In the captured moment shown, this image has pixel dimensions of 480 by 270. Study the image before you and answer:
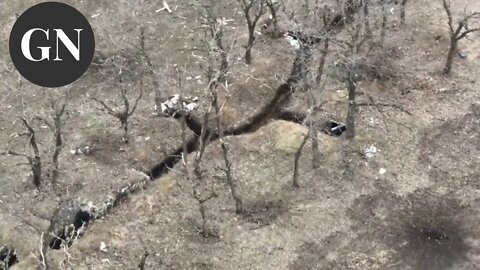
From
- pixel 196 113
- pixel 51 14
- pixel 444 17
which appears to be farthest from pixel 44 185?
pixel 444 17

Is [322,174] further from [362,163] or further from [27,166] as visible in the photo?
[27,166]

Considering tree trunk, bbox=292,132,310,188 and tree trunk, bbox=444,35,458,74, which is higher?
tree trunk, bbox=444,35,458,74

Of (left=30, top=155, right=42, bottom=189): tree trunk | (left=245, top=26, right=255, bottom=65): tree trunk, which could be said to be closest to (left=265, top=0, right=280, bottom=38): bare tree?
(left=245, top=26, right=255, bottom=65): tree trunk

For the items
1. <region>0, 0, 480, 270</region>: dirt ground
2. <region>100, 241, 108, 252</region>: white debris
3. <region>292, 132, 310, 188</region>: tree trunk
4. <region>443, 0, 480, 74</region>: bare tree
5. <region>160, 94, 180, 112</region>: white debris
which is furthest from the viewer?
<region>160, 94, 180, 112</region>: white debris

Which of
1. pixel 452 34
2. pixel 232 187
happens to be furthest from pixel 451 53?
pixel 232 187

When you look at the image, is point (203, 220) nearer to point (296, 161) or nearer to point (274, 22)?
point (296, 161)

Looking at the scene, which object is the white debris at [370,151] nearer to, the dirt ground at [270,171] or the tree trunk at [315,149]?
the dirt ground at [270,171]

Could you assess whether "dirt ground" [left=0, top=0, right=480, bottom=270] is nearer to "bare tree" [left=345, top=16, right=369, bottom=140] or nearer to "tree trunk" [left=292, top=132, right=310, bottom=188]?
"tree trunk" [left=292, top=132, right=310, bottom=188]
